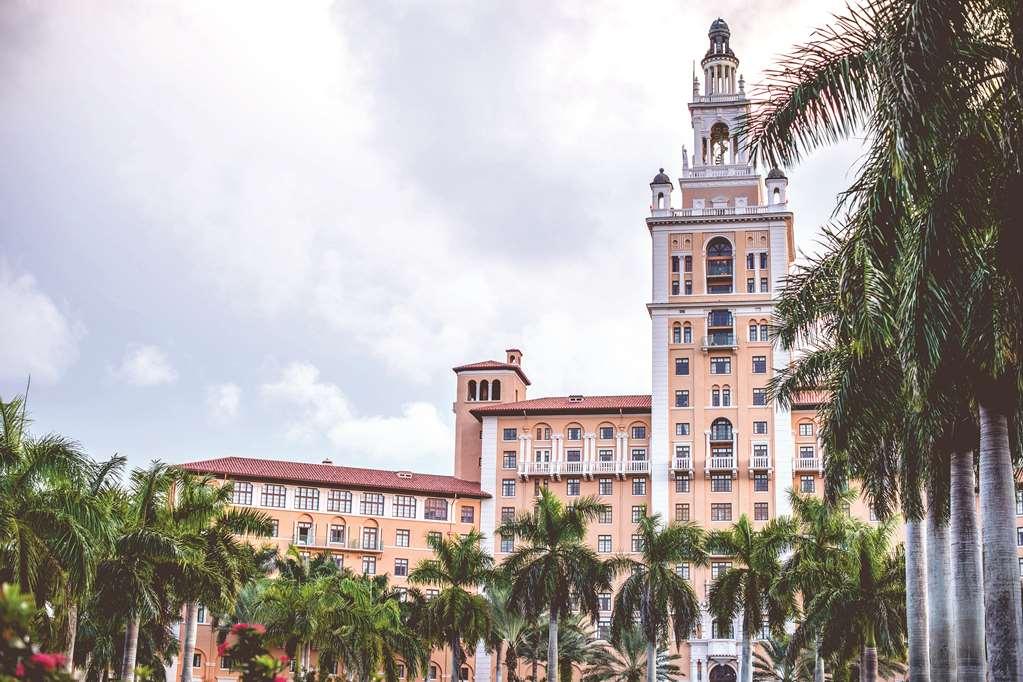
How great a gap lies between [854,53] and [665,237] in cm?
8470

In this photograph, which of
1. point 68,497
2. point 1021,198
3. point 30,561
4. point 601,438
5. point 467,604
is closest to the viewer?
point 1021,198

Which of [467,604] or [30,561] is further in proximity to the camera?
[467,604]

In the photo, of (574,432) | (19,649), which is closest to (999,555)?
(19,649)

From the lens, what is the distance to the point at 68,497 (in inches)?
1259

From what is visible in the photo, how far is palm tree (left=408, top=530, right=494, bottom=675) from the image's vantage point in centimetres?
6334

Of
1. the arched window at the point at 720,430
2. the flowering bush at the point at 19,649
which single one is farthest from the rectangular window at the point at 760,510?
the flowering bush at the point at 19,649

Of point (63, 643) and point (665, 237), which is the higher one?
point (665, 237)

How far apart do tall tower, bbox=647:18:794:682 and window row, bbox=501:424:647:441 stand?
321cm

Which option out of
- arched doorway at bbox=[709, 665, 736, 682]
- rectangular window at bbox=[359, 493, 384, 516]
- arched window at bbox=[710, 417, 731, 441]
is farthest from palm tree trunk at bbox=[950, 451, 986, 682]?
rectangular window at bbox=[359, 493, 384, 516]

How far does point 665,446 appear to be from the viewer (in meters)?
98.2

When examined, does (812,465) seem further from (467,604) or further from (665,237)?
(467,604)

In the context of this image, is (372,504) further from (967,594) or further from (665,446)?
(967,594)

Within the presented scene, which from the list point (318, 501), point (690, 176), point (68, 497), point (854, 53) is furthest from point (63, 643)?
point (690, 176)

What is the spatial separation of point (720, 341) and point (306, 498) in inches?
1371
